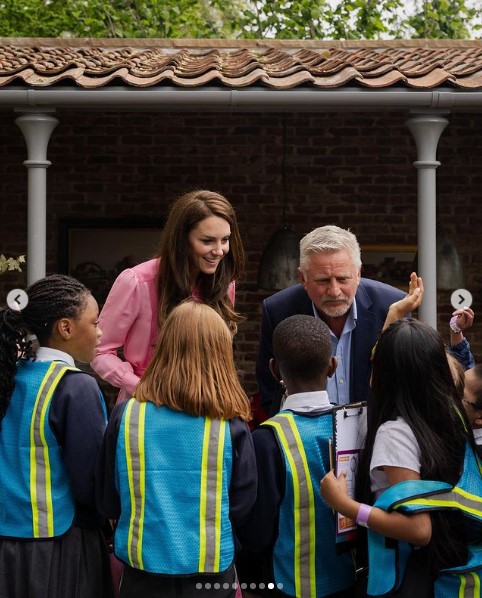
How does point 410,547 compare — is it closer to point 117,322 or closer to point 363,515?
point 363,515

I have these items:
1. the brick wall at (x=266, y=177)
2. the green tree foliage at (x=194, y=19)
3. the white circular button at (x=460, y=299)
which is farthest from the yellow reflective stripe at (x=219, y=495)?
the green tree foliage at (x=194, y=19)

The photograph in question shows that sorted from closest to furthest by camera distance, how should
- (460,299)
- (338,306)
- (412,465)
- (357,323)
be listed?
(412,465)
(338,306)
(357,323)
(460,299)

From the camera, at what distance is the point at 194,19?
658 inches

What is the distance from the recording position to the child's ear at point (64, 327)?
349 centimetres

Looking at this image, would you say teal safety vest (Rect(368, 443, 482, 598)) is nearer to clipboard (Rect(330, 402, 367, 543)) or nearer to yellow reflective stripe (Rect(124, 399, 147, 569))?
clipboard (Rect(330, 402, 367, 543))

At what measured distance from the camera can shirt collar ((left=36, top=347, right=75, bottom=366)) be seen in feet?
11.4

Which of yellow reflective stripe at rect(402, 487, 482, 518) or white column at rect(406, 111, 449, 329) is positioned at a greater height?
white column at rect(406, 111, 449, 329)

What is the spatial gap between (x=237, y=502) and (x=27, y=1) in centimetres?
1442

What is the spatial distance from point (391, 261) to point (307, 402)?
5.15m

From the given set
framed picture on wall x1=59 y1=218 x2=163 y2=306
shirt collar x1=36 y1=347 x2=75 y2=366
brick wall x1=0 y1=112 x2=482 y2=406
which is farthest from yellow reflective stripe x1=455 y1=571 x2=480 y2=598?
framed picture on wall x1=59 y1=218 x2=163 y2=306

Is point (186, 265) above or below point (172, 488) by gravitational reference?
above

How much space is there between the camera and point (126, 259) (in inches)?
323

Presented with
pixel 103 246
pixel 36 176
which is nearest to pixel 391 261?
pixel 103 246

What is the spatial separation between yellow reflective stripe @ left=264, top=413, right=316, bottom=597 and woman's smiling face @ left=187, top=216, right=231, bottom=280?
1.03m
